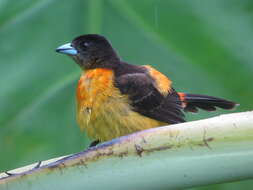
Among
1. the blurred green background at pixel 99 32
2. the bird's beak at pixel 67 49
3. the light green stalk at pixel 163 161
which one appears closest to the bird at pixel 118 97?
the bird's beak at pixel 67 49

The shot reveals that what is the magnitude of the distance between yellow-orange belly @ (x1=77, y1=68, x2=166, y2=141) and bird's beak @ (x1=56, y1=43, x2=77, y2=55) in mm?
142

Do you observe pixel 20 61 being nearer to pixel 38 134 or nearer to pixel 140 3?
Result: pixel 38 134

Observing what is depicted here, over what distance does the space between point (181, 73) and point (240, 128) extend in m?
1.28

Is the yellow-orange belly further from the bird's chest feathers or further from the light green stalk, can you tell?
the light green stalk

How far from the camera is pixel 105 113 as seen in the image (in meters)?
2.12

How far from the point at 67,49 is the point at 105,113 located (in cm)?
31

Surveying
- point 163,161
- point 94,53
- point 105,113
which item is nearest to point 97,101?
point 105,113

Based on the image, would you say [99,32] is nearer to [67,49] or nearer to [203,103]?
[67,49]

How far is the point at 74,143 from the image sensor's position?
6.32 feet

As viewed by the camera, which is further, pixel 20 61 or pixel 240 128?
pixel 20 61

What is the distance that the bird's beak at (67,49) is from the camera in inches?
80.1

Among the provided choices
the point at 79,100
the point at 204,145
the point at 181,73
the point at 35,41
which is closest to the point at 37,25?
the point at 35,41

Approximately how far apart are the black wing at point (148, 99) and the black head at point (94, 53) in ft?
0.68

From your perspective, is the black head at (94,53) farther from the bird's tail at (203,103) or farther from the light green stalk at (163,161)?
the light green stalk at (163,161)
